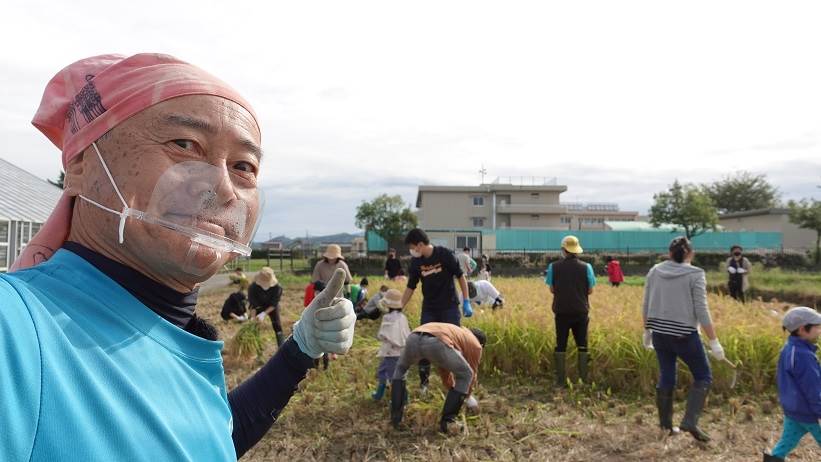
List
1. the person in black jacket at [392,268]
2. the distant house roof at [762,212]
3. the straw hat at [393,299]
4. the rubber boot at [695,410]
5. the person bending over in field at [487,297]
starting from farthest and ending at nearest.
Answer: the distant house roof at [762,212]
the person in black jacket at [392,268]
the person bending over in field at [487,297]
the straw hat at [393,299]
the rubber boot at [695,410]

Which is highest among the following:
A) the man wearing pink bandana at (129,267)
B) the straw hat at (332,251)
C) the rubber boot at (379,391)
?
the man wearing pink bandana at (129,267)

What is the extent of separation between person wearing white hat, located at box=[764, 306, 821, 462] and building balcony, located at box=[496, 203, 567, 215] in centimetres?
4475

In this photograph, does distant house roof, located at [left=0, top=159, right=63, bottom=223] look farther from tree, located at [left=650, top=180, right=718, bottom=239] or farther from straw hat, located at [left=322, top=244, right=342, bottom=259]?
tree, located at [left=650, top=180, right=718, bottom=239]

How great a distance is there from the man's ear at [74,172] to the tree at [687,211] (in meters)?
39.9

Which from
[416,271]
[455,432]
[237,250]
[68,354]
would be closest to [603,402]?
[455,432]

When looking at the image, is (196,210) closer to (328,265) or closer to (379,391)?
(379,391)

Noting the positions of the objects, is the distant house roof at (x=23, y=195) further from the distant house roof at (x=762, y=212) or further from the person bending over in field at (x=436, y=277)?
the distant house roof at (x=762, y=212)

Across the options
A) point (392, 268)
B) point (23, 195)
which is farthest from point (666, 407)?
point (23, 195)

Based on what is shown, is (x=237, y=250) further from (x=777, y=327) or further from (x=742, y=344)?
(x=777, y=327)

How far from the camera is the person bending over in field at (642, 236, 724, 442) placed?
13.9 feet

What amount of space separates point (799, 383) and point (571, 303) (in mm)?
2325

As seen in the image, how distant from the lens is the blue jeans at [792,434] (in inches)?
134

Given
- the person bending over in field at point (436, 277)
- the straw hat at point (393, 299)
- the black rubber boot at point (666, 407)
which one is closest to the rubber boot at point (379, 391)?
the person bending over in field at point (436, 277)

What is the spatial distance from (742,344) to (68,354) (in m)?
6.75
